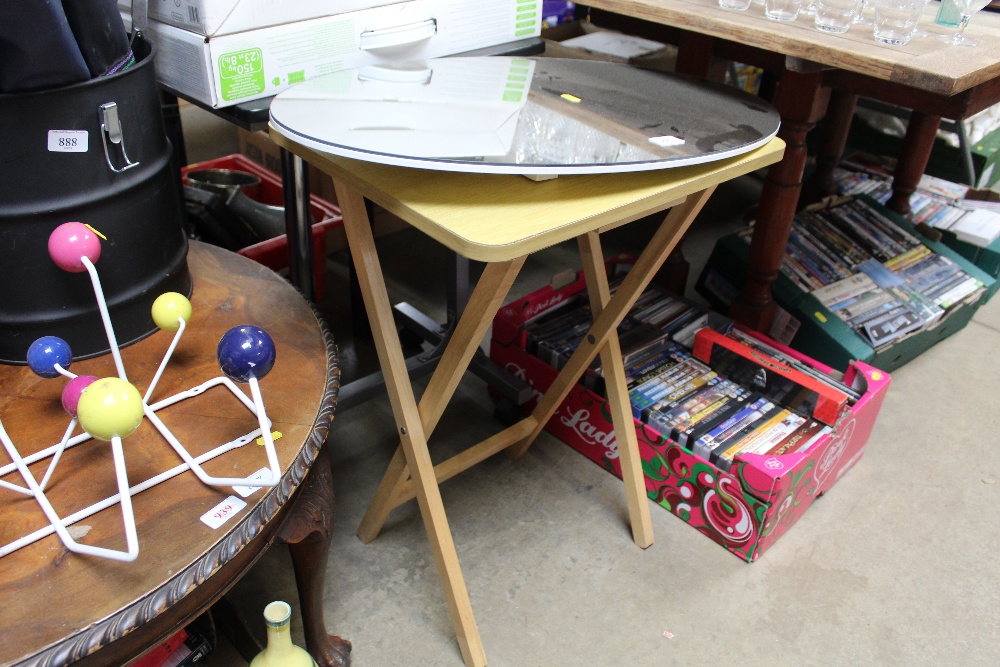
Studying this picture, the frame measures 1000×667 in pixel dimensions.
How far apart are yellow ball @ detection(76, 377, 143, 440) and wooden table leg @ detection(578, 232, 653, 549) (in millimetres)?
Result: 846

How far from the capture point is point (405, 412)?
1205 millimetres

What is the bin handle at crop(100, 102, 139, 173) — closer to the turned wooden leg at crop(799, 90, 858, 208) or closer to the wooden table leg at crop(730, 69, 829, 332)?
the wooden table leg at crop(730, 69, 829, 332)

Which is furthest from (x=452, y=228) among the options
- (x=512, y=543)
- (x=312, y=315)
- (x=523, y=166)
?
(x=512, y=543)

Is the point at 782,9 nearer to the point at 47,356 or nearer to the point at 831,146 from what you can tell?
the point at 831,146

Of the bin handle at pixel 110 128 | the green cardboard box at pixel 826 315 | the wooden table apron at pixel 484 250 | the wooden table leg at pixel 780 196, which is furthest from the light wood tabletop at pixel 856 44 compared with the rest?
the bin handle at pixel 110 128

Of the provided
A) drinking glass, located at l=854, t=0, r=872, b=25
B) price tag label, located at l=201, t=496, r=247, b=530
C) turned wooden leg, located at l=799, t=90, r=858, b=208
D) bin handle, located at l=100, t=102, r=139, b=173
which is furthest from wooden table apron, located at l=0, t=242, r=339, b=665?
turned wooden leg, located at l=799, t=90, r=858, b=208

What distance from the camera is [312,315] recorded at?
44.8 inches

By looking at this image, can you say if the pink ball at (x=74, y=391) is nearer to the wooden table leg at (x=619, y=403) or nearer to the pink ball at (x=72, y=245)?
the pink ball at (x=72, y=245)

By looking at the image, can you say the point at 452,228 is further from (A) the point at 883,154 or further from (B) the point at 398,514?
Answer: (A) the point at 883,154

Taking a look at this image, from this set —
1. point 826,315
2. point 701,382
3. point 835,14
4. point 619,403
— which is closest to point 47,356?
point 619,403

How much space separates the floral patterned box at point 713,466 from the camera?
147 centimetres

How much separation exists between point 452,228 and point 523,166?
0.37 ft

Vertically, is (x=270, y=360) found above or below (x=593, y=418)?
above

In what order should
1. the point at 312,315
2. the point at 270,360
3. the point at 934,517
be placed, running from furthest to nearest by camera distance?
the point at 934,517 < the point at 312,315 < the point at 270,360
